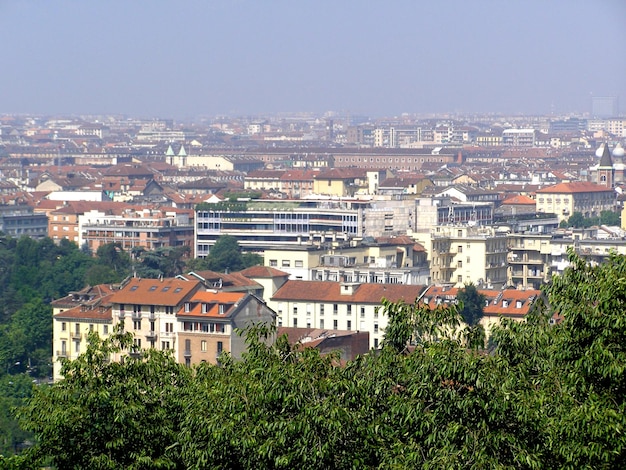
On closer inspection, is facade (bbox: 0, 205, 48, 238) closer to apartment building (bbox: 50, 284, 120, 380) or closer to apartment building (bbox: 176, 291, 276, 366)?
apartment building (bbox: 50, 284, 120, 380)

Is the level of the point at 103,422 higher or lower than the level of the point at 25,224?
higher

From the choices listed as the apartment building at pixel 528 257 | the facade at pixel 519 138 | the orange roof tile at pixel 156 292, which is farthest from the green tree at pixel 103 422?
the facade at pixel 519 138

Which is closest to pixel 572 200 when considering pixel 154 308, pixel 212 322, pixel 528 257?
pixel 528 257

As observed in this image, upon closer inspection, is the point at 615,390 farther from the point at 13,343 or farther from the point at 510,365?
the point at 13,343

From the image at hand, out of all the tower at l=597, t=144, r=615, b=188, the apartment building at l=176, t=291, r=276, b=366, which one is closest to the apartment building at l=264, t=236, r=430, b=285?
the apartment building at l=176, t=291, r=276, b=366

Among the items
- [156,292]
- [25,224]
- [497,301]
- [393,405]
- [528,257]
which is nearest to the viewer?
[393,405]

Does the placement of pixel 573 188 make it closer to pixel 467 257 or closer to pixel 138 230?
pixel 138 230

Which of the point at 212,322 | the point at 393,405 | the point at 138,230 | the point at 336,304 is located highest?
the point at 393,405

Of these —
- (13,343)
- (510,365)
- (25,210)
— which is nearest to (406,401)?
(510,365)
